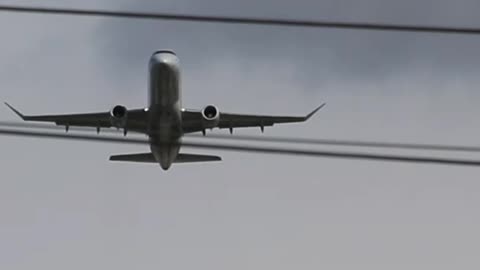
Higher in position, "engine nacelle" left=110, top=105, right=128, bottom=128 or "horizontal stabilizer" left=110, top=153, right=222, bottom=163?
"engine nacelle" left=110, top=105, right=128, bottom=128

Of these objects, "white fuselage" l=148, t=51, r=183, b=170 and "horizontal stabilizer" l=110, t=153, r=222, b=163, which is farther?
"horizontal stabilizer" l=110, t=153, r=222, b=163

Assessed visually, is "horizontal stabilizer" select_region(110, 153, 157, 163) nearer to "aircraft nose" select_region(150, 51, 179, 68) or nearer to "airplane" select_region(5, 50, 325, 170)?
"airplane" select_region(5, 50, 325, 170)

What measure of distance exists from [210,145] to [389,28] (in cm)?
238

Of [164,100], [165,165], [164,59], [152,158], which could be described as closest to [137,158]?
[152,158]

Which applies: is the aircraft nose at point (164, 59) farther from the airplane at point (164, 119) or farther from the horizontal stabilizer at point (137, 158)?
the horizontal stabilizer at point (137, 158)

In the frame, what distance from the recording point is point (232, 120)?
50.7 meters

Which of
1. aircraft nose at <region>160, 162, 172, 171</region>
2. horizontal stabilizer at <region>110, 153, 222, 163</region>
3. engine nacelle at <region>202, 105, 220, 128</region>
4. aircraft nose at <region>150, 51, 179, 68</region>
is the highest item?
aircraft nose at <region>150, 51, 179, 68</region>

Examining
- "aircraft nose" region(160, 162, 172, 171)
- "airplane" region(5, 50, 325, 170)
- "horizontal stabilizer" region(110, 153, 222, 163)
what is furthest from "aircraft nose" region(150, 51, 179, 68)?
"aircraft nose" region(160, 162, 172, 171)

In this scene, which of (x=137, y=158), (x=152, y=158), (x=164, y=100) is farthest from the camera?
(x=152, y=158)

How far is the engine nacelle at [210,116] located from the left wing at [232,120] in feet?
0.82

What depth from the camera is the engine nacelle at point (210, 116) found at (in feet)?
162

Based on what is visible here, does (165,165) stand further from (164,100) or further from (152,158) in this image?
(164,100)

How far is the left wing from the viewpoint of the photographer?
4984 centimetres

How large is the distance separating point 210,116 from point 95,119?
5203 millimetres
